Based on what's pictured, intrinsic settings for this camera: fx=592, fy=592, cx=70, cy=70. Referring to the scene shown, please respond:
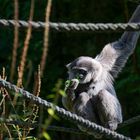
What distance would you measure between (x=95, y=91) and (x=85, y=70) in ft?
0.77

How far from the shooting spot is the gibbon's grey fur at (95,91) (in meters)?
5.39

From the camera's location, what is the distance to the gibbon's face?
5.53 meters

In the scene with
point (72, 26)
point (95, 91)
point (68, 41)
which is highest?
point (68, 41)

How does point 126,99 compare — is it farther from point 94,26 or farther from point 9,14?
point 94,26

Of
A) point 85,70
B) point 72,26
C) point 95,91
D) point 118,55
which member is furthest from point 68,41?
point 72,26

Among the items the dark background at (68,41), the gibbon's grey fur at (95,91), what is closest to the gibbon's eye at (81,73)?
the gibbon's grey fur at (95,91)

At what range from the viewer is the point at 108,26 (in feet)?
8.00

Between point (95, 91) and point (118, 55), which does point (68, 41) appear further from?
point (95, 91)

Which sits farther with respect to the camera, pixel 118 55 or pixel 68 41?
pixel 68 41

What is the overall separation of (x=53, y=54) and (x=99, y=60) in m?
4.70

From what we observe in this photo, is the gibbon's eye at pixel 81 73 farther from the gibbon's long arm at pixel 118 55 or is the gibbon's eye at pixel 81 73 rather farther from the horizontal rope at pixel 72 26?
the horizontal rope at pixel 72 26

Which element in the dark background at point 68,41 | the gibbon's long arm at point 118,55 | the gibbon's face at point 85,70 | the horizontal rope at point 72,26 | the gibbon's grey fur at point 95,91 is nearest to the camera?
the horizontal rope at point 72,26

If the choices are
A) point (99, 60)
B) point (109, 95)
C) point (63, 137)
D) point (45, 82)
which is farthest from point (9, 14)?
point (109, 95)

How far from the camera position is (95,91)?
5512 millimetres
